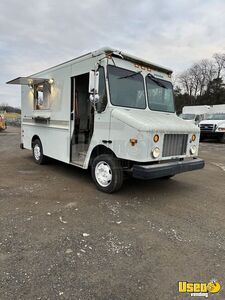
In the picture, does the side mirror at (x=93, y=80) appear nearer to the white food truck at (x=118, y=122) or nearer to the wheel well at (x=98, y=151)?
the white food truck at (x=118, y=122)

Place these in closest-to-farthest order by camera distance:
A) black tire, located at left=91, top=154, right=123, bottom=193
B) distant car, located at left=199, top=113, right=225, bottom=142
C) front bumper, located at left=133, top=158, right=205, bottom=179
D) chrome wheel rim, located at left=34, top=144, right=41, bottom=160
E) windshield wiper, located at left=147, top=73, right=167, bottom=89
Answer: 1. front bumper, located at left=133, top=158, right=205, bottom=179
2. black tire, located at left=91, top=154, right=123, bottom=193
3. windshield wiper, located at left=147, top=73, right=167, bottom=89
4. chrome wheel rim, located at left=34, top=144, right=41, bottom=160
5. distant car, located at left=199, top=113, right=225, bottom=142

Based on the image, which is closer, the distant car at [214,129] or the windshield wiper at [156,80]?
the windshield wiper at [156,80]

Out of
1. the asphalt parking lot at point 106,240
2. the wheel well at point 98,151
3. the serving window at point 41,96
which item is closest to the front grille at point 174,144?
the asphalt parking lot at point 106,240

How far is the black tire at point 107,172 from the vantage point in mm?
4449

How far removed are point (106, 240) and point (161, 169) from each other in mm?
1730

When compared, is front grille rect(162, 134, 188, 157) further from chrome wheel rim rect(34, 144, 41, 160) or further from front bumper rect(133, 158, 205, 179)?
chrome wheel rim rect(34, 144, 41, 160)

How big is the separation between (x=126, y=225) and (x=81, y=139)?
329cm

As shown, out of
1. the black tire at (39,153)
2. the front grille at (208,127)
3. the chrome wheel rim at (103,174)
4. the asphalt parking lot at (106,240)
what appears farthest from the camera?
the front grille at (208,127)

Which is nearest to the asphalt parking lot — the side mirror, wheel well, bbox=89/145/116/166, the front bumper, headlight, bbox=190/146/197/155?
the front bumper

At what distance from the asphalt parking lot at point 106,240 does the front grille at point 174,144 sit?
97 centimetres

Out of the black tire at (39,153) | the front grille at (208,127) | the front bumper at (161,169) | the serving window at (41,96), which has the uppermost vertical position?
the serving window at (41,96)

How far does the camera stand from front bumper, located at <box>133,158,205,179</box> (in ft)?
12.9

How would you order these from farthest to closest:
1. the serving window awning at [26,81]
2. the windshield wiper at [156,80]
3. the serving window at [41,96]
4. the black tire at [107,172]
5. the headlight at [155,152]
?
the serving window awning at [26,81], the serving window at [41,96], the windshield wiper at [156,80], the black tire at [107,172], the headlight at [155,152]

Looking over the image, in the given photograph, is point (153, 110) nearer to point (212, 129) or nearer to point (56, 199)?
point (56, 199)
